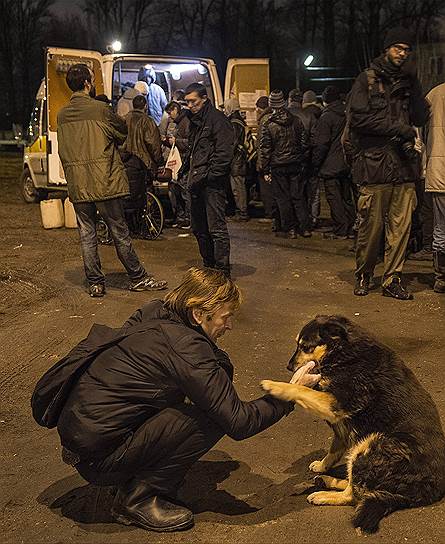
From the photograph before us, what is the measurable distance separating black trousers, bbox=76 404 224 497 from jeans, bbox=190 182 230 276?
4503 mm

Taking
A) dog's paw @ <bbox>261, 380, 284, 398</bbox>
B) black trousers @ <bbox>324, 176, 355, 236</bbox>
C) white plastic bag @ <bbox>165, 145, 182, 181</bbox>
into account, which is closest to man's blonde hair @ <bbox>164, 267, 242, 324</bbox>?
dog's paw @ <bbox>261, 380, 284, 398</bbox>

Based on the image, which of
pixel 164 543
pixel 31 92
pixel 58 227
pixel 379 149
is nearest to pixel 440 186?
pixel 379 149

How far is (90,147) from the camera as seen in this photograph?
23.6 ft

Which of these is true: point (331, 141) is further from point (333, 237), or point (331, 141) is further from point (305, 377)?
point (305, 377)

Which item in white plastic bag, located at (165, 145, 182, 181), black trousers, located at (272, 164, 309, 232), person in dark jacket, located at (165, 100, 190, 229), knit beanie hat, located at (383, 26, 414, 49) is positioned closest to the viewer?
knit beanie hat, located at (383, 26, 414, 49)

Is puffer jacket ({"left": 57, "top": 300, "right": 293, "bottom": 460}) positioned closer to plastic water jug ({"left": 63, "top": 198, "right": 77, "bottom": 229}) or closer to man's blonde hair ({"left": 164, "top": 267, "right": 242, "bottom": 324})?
man's blonde hair ({"left": 164, "top": 267, "right": 242, "bottom": 324})

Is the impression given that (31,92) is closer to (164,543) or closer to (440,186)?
(440,186)

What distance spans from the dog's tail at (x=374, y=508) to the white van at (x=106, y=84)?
957cm

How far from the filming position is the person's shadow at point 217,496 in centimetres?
360

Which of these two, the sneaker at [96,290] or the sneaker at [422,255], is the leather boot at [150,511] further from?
the sneaker at [422,255]

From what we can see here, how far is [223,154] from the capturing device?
7.61 metres

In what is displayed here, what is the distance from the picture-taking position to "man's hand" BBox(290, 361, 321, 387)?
3.53 metres

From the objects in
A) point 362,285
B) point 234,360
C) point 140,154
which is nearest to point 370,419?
point 234,360

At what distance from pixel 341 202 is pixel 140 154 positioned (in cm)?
283
